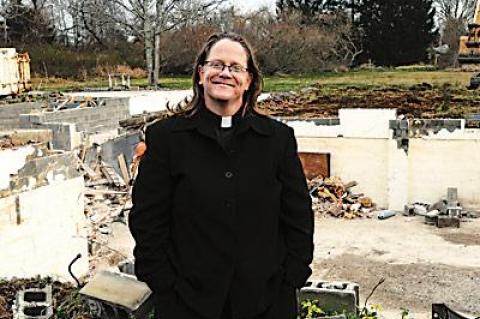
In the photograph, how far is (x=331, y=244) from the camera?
38.3ft

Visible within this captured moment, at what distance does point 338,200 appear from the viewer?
14.0 meters

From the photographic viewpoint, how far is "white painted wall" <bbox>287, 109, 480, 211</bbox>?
44.3ft

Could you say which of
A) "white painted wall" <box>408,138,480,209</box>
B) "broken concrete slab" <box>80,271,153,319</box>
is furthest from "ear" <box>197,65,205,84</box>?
"white painted wall" <box>408,138,480,209</box>

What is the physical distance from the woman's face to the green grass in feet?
80.6

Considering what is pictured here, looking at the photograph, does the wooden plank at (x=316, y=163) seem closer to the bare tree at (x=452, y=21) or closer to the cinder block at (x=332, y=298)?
the cinder block at (x=332, y=298)

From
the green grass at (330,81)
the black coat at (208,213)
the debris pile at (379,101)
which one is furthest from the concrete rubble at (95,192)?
the green grass at (330,81)

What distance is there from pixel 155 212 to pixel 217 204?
0.25 metres

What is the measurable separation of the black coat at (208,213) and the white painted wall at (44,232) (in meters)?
4.68

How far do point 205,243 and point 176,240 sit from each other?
122mm

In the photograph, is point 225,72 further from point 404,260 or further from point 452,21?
point 452,21

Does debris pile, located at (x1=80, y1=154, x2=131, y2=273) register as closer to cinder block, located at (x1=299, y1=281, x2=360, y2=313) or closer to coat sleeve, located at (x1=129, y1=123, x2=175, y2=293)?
cinder block, located at (x1=299, y1=281, x2=360, y2=313)

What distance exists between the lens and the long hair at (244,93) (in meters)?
2.63

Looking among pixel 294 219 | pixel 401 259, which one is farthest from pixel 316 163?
pixel 294 219

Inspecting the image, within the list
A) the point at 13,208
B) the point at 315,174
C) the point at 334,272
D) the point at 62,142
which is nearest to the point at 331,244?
the point at 334,272
